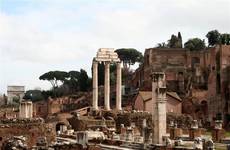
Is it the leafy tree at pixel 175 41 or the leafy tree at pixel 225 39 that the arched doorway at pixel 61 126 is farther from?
the leafy tree at pixel 175 41

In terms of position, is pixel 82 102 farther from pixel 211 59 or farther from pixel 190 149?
pixel 190 149

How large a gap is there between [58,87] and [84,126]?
56.4m

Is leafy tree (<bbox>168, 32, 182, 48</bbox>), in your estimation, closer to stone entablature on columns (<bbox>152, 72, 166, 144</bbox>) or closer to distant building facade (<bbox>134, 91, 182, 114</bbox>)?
distant building facade (<bbox>134, 91, 182, 114</bbox>)

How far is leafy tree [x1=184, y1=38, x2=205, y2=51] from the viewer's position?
10131cm

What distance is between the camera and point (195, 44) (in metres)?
103

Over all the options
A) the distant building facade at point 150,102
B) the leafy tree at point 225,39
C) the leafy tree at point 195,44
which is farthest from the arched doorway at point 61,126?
the leafy tree at point 195,44

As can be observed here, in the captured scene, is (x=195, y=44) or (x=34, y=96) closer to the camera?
(x=195, y=44)

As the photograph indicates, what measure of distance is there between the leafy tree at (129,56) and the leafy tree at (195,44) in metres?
10.9

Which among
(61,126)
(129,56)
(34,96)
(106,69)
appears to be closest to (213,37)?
(129,56)

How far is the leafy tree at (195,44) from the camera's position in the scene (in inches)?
3989

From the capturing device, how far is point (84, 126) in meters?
50.0

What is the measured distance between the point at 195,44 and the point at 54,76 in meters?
27.4

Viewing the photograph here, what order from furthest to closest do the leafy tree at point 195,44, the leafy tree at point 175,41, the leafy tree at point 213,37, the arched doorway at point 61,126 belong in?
the leafy tree at point 195,44, the leafy tree at point 175,41, the leafy tree at point 213,37, the arched doorway at point 61,126

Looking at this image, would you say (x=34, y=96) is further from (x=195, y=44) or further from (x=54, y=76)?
(x=195, y=44)
